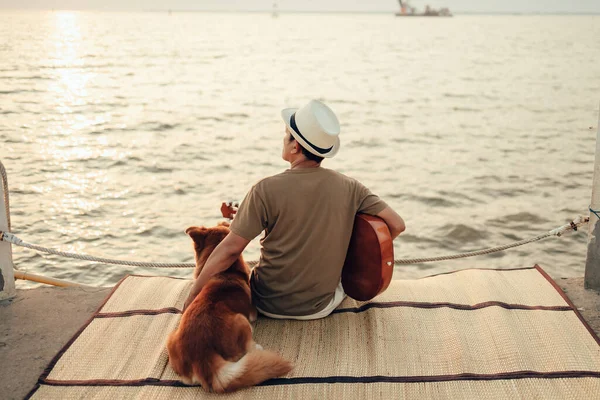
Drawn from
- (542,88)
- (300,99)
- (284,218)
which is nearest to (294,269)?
(284,218)

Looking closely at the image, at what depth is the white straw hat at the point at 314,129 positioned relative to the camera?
372 centimetres

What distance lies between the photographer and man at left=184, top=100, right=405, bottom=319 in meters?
3.79

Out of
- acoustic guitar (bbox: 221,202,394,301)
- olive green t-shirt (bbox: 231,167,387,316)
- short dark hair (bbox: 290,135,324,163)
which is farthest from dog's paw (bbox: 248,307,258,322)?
short dark hair (bbox: 290,135,324,163)

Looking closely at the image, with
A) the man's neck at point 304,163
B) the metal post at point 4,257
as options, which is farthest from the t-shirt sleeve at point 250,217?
the metal post at point 4,257

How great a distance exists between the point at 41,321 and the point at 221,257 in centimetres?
150

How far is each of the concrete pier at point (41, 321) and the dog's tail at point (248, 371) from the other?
1154mm

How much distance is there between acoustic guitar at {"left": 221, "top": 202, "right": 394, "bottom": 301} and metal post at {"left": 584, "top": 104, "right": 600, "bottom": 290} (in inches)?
63.5

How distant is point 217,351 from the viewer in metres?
3.38

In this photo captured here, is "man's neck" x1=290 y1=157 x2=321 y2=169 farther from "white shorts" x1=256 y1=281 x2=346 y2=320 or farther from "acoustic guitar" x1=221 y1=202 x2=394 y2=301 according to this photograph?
"white shorts" x1=256 y1=281 x2=346 y2=320

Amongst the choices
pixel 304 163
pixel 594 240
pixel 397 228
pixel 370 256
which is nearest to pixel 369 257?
pixel 370 256

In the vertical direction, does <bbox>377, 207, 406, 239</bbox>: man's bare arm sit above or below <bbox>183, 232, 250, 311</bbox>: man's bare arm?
above

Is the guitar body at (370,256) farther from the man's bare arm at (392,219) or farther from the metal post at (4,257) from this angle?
the metal post at (4,257)

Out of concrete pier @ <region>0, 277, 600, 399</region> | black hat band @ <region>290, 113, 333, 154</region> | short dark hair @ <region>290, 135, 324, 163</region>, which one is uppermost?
black hat band @ <region>290, 113, 333, 154</region>

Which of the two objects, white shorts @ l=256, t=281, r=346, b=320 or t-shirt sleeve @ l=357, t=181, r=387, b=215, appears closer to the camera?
t-shirt sleeve @ l=357, t=181, r=387, b=215
